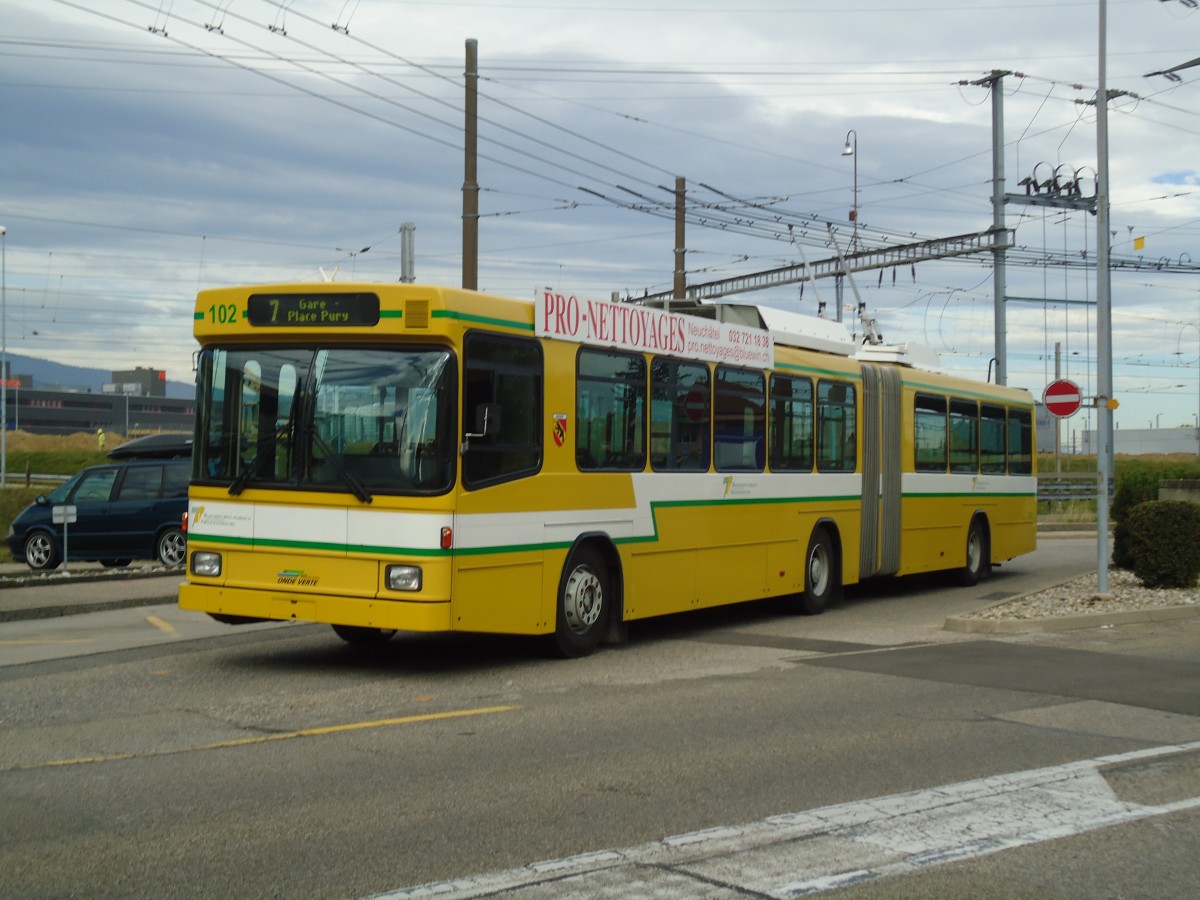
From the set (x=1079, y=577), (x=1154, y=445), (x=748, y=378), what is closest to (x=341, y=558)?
(x=748, y=378)

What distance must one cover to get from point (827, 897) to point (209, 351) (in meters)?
7.80

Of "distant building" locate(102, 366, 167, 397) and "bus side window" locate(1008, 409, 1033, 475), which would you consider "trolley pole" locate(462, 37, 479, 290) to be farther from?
"distant building" locate(102, 366, 167, 397)

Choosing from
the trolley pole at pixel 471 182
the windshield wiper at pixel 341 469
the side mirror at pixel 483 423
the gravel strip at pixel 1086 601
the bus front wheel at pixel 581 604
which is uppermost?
the trolley pole at pixel 471 182

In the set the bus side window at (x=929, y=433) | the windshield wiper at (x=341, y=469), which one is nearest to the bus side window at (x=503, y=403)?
the windshield wiper at (x=341, y=469)

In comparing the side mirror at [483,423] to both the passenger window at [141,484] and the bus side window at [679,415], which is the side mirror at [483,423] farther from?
the passenger window at [141,484]

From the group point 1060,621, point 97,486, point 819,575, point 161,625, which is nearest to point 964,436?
point 819,575

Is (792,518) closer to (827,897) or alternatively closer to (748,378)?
(748,378)

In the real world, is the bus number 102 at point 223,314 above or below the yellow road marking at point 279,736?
above

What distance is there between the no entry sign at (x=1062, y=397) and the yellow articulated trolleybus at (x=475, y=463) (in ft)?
15.3

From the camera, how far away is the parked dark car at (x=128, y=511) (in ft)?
72.0

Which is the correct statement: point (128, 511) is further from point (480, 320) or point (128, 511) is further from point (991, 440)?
point (991, 440)

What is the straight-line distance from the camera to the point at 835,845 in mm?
5895

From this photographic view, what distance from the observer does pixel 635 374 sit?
12.9 meters

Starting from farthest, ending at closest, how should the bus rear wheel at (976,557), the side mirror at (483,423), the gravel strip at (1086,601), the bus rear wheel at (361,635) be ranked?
the bus rear wheel at (976,557), the gravel strip at (1086,601), the bus rear wheel at (361,635), the side mirror at (483,423)
